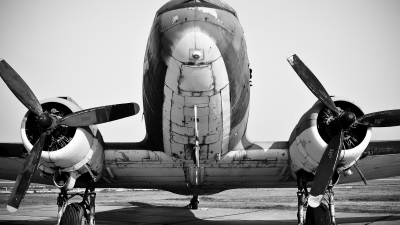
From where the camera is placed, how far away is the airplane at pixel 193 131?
7520 mm

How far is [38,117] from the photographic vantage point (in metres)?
8.73

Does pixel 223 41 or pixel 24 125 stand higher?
pixel 223 41

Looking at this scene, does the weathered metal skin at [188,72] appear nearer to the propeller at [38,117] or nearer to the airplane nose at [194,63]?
the airplane nose at [194,63]

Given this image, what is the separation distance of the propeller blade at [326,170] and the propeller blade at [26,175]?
6.64 m

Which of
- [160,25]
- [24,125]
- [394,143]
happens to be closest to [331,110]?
[394,143]

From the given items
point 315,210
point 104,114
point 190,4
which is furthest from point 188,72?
point 315,210

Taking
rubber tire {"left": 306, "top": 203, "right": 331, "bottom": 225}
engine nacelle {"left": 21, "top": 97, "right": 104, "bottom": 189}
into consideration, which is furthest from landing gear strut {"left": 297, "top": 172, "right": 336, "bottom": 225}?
engine nacelle {"left": 21, "top": 97, "right": 104, "bottom": 189}

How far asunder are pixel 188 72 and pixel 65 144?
13.7ft

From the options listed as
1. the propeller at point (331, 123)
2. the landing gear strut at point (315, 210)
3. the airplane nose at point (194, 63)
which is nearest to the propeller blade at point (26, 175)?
the airplane nose at point (194, 63)

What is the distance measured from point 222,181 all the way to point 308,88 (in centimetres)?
409

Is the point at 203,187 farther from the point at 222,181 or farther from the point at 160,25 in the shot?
the point at 160,25

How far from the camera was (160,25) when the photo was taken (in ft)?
24.7

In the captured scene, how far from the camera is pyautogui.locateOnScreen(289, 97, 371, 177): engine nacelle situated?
9.25 metres

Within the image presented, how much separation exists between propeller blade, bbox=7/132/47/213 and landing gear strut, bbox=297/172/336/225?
6850 mm
